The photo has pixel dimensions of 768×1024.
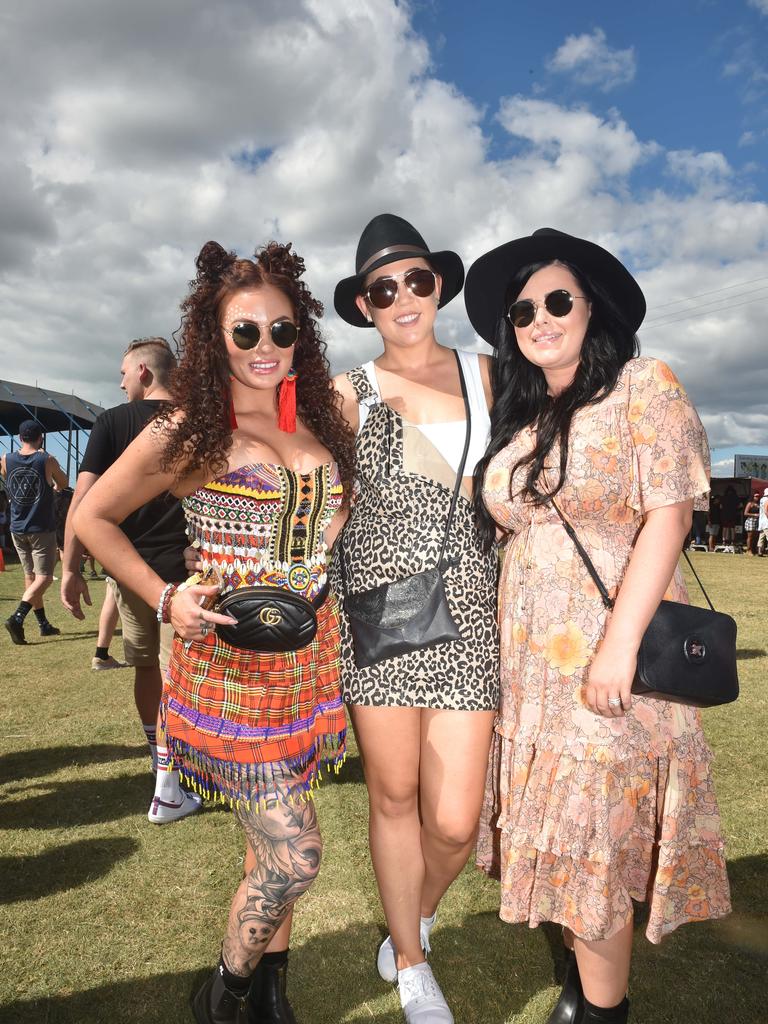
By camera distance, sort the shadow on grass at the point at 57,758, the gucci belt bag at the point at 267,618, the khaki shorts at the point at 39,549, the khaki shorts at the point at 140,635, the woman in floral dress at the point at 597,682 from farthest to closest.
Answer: the khaki shorts at the point at 39,549, the shadow on grass at the point at 57,758, the khaki shorts at the point at 140,635, the woman in floral dress at the point at 597,682, the gucci belt bag at the point at 267,618

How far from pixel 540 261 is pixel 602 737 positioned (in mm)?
1606

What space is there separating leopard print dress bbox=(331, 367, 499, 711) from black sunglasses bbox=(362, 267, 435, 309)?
520 mm

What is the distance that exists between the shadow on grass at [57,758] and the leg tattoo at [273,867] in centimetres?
316

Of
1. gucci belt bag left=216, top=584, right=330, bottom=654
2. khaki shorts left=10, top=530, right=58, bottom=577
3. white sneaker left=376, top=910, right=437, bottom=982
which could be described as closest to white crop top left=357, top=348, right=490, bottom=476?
gucci belt bag left=216, top=584, right=330, bottom=654

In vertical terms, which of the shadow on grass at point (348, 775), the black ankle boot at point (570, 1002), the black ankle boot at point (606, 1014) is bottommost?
the shadow on grass at point (348, 775)

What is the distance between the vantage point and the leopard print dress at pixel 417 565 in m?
2.41

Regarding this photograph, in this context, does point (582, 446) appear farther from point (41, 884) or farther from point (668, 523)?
point (41, 884)

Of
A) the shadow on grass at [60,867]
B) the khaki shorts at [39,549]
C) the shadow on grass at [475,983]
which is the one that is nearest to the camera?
the shadow on grass at [475,983]

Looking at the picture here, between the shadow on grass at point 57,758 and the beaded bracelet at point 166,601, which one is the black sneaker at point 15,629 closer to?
the shadow on grass at point 57,758

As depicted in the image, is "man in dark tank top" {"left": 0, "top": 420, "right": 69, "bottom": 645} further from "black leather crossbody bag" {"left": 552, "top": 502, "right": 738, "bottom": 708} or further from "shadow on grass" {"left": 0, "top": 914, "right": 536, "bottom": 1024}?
"black leather crossbody bag" {"left": 552, "top": 502, "right": 738, "bottom": 708}

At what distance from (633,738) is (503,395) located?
1.23 meters

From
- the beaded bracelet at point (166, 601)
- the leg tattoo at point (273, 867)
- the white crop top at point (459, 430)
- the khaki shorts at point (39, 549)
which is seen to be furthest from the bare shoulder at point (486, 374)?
the khaki shorts at point (39, 549)

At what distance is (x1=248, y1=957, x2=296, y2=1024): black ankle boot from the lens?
232 centimetres

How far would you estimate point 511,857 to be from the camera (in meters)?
2.26
